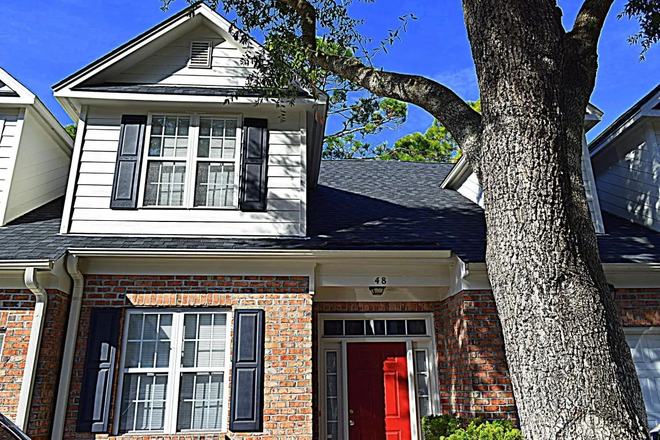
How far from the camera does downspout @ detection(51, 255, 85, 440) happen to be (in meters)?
5.79

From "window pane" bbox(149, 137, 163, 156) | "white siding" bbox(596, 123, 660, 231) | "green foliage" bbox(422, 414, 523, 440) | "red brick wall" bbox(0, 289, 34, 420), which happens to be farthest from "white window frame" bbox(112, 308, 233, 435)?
"white siding" bbox(596, 123, 660, 231)

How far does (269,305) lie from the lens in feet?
20.9

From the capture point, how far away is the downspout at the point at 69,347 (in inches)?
228

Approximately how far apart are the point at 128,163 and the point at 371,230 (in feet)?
11.4

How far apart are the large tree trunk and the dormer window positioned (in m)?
3.89

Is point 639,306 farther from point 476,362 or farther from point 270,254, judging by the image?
point 270,254

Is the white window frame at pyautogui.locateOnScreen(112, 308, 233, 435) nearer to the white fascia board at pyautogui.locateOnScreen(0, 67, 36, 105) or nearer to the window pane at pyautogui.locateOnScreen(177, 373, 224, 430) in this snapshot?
the window pane at pyautogui.locateOnScreen(177, 373, 224, 430)

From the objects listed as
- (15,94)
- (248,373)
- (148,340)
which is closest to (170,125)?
(15,94)

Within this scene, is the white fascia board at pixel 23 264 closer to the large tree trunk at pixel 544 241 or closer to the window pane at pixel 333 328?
the window pane at pixel 333 328

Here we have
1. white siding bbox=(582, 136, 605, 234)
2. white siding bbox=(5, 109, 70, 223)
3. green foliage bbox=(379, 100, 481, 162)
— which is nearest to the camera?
white siding bbox=(5, 109, 70, 223)

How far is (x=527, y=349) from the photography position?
3.50 m

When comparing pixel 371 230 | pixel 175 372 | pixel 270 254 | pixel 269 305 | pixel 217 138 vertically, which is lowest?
pixel 175 372

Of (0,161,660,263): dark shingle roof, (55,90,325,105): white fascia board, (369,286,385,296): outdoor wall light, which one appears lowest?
(369,286,385,296): outdoor wall light

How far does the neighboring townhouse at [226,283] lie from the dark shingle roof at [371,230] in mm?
49
